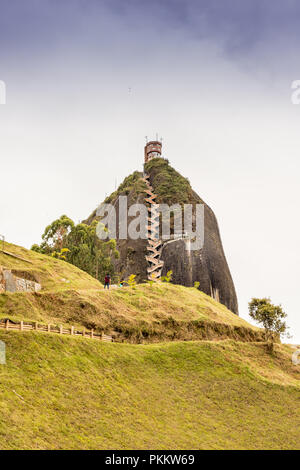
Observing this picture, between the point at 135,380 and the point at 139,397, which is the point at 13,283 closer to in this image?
the point at 135,380

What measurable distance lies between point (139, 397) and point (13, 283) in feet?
41.6

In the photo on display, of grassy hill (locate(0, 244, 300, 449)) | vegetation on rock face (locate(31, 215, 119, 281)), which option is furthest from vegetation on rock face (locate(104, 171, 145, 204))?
grassy hill (locate(0, 244, 300, 449))

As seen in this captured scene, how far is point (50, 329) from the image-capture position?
20.9m

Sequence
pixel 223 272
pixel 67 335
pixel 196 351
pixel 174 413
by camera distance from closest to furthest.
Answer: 1. pixel 174 413
2. pixel 67 335
3. pixel 196 351
4. pixel 223 272

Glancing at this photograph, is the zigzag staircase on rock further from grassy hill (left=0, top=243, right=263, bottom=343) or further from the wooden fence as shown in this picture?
the wooden fence

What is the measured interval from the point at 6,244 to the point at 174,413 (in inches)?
916

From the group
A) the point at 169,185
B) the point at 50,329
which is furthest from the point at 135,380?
the point at 169,185

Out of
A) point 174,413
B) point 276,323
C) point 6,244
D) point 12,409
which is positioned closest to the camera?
point 12,409

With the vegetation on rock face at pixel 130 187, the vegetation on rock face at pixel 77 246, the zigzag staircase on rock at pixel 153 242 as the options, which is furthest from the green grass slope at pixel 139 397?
the vegetation on rock face at pixel 130 187

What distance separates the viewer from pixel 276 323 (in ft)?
107

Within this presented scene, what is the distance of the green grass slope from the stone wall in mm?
7716
